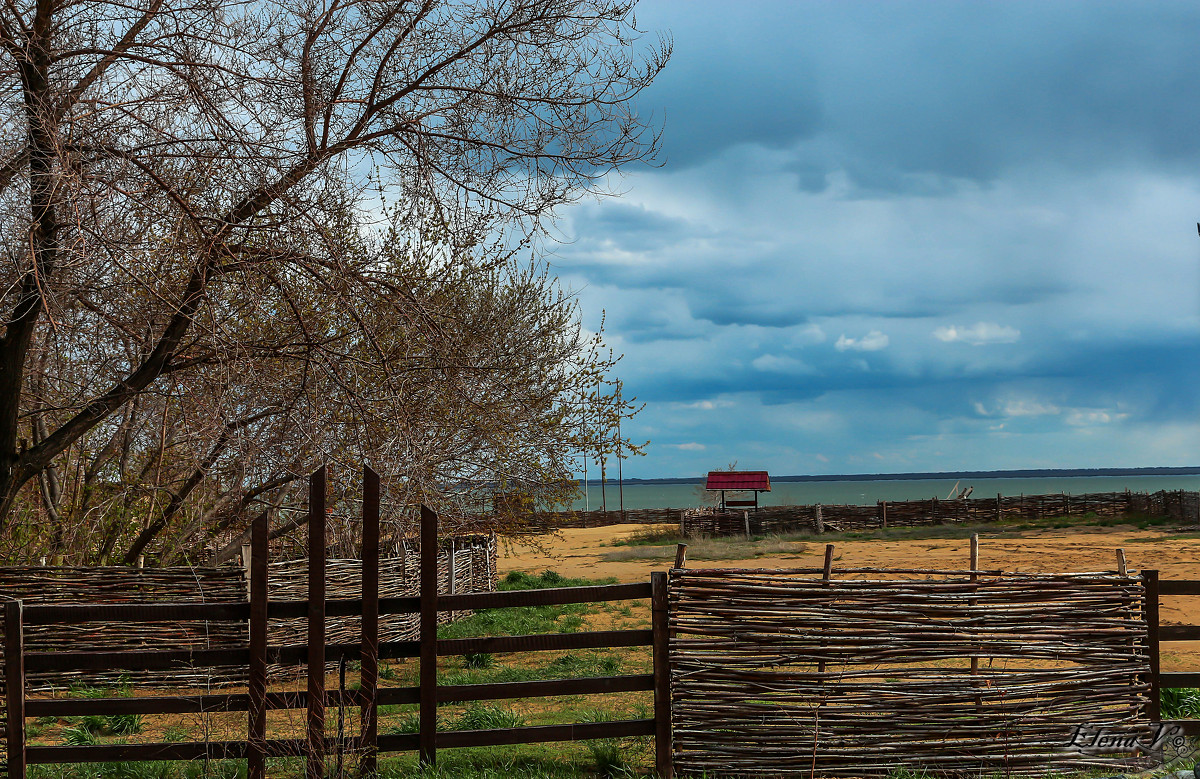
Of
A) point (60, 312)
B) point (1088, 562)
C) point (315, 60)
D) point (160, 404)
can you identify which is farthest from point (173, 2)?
point (1088, 562)

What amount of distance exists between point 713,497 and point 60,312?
42.1 metres

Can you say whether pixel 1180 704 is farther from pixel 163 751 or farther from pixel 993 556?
pixel 993 556

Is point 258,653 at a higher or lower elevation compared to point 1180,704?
higher

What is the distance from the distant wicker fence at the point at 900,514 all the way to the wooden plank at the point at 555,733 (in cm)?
2976

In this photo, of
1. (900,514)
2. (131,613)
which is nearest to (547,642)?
(131,613)

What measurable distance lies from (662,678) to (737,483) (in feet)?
122

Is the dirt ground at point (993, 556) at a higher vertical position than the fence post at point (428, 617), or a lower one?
lower

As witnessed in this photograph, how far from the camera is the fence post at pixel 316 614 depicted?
4.36 metres

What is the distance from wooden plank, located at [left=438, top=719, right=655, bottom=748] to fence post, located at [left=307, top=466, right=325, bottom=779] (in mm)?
708

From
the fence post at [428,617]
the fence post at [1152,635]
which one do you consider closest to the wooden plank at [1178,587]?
the fence post at [1152,635]

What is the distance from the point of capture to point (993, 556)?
22328 millimetres

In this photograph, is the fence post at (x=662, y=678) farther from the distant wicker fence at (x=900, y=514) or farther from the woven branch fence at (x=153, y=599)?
the distant wicker fence at (x=900, y=514)

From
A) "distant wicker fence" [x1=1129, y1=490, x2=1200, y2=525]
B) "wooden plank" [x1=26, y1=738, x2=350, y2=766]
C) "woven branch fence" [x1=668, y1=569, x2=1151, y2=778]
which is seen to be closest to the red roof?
"distant wicker fence" [x1=1129, y1=490, x2=1200, y2=525]

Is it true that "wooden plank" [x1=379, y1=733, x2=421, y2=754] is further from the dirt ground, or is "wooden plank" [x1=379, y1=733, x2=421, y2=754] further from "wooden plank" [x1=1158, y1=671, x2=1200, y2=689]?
the dirt ground
